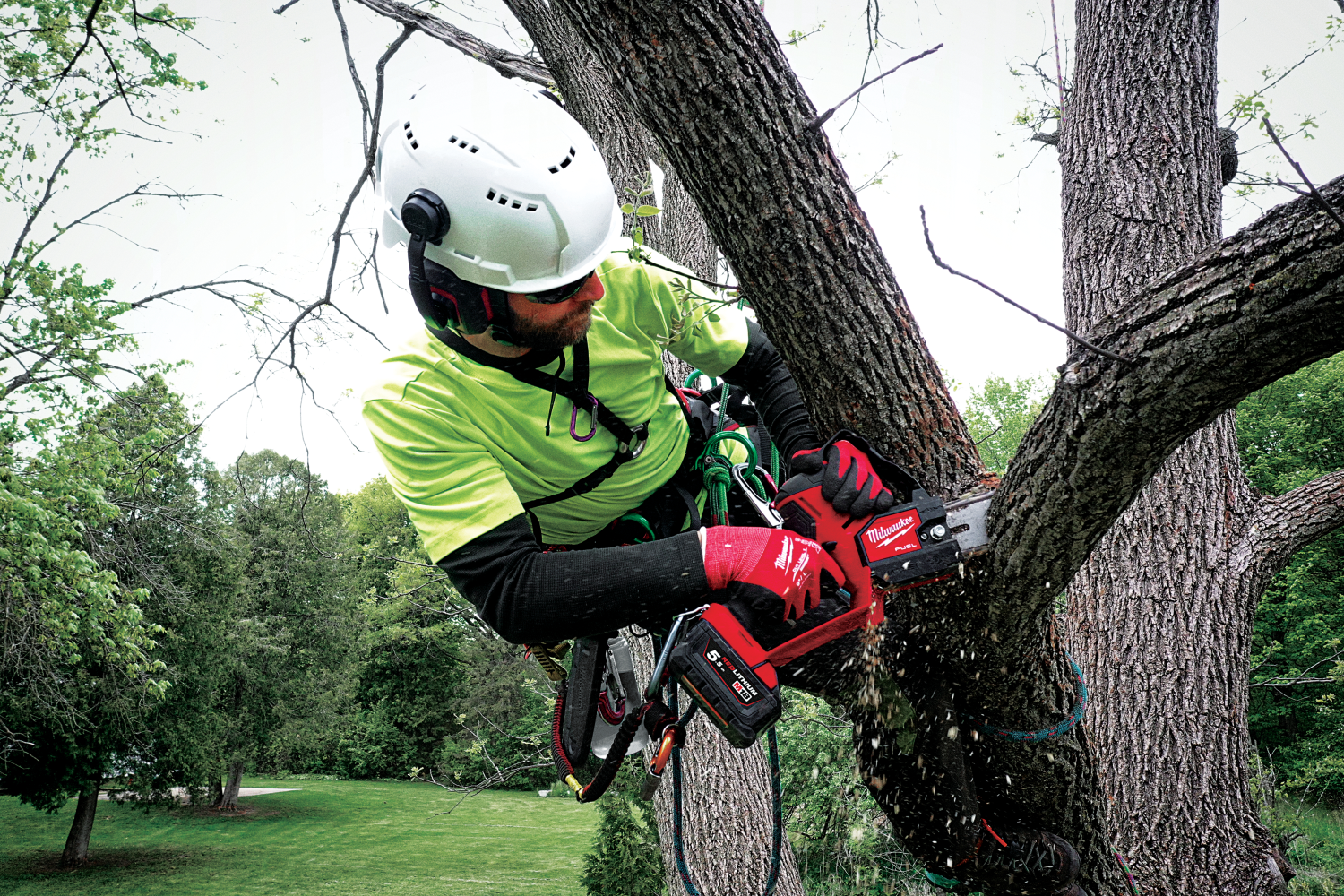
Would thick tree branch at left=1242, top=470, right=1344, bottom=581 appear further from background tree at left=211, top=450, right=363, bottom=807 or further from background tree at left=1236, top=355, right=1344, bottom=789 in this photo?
background tree at left=211, top=450, right=363, bottom=807

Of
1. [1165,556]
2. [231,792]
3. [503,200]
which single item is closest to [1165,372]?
[503,200]

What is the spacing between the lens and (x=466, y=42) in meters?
5.24

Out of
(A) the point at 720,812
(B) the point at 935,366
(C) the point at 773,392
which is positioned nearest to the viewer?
(B) the point at 935,366

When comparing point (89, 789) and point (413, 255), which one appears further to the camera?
point (89, 789)

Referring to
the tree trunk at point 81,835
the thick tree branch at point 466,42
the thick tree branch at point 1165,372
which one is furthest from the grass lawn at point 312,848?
the thick tree branch at point 1165,372

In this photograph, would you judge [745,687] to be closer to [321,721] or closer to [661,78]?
[661,78]

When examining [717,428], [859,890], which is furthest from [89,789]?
[717,428]

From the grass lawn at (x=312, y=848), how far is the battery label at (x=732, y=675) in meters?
19.6

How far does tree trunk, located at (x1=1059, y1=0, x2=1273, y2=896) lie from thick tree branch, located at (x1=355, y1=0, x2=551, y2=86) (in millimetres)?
3159

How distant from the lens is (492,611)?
1.94 meters

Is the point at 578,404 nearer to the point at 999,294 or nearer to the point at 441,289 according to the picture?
the point at 441,289

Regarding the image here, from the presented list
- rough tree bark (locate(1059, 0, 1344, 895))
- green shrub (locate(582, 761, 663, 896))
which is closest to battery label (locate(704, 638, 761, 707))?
rough tree bark (locate(1059, 0, 1344, 895))

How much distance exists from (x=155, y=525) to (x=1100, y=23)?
19258 mm

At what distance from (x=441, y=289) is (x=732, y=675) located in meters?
1.16
